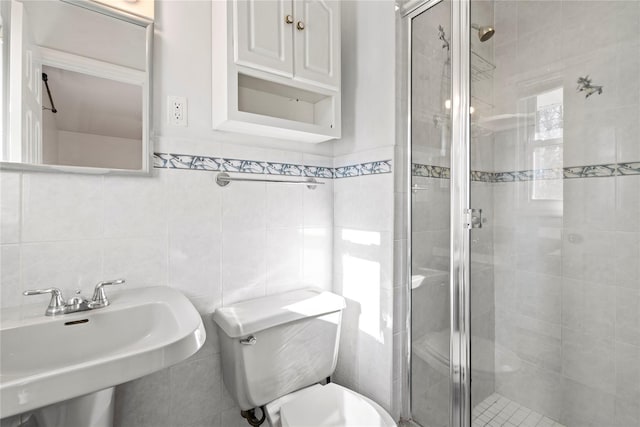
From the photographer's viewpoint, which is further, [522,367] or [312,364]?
[522,367]

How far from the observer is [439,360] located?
4.41ft

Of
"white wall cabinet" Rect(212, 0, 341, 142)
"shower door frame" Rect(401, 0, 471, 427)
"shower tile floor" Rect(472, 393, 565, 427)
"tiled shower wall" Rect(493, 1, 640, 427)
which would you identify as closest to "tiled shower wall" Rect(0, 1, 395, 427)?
"white wall cabinet" Rect(212, 0, 341, 142)

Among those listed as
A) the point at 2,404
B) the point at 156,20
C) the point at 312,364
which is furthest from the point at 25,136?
the point at 312,364

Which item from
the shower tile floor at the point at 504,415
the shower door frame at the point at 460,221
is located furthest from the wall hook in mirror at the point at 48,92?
the shower tile floor at the point at 504,415

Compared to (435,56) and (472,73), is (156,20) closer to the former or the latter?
(435,56)

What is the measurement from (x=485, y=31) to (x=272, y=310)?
1.47 m

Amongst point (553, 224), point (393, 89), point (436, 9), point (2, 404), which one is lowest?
point (2, 404)

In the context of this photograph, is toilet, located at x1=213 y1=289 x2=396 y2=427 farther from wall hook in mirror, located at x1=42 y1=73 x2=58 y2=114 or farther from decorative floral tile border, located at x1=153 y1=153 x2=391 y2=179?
wall hook in mirror, located at x1=42 y1=73 x2=58 y2=114

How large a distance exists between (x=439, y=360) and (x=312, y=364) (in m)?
0.55

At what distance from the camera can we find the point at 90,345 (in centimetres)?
88

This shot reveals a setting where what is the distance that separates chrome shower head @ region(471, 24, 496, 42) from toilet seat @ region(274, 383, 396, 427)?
1538 millimetres

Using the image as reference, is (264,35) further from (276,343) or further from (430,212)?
(276,343)

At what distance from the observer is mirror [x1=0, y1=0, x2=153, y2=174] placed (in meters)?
0.92

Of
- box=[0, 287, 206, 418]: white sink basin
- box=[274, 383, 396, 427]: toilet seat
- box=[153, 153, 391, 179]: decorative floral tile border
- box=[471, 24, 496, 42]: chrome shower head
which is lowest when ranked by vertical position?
box=[274, 383, 396, 427]: toilet seat
